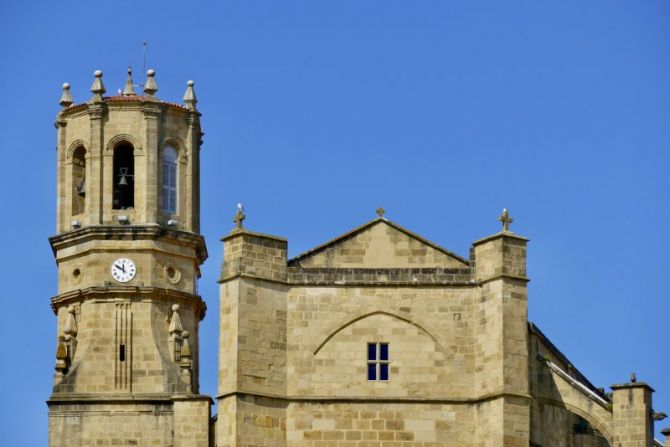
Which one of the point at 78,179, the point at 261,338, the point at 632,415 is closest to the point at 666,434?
the point at 632,415

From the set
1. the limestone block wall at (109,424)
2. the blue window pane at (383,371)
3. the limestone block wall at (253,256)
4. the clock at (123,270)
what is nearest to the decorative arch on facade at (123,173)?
the clock at (123,270)

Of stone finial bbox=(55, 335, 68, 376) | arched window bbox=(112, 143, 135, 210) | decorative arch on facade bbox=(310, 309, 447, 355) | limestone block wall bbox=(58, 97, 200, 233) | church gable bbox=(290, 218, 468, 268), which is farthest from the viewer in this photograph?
arched window bbox=(112, 143, 135, 210)

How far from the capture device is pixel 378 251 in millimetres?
83750

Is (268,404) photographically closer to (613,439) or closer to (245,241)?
(245,241)

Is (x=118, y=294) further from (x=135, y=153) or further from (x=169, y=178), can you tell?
(x=135, y=153)

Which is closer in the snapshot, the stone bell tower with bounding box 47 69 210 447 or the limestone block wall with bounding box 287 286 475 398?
the limestone block wall with bounding box 287 286 475 398

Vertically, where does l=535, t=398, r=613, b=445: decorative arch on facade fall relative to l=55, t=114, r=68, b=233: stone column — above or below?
below

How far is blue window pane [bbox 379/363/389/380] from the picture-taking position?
272 feet

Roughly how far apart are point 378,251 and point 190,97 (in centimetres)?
1470

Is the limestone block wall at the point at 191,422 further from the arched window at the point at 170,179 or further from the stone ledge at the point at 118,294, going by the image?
the arched window at the point at 170,179

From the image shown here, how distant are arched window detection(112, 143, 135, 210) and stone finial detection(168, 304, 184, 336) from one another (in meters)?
3.60

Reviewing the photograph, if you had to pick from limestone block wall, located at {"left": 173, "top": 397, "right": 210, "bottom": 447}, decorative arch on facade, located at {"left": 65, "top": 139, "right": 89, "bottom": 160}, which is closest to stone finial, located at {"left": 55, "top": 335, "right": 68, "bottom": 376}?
decorative arch on facade, located at {"left": 65, "top": 139, "right": 89, "bottom": 160}

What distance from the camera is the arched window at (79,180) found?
94.9 meters

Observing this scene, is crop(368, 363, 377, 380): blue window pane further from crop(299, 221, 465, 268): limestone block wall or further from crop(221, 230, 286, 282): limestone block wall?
crop(221, 230, 286, 282): limestone block wall
